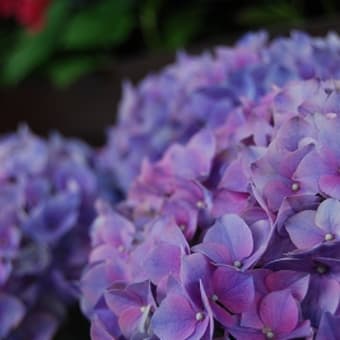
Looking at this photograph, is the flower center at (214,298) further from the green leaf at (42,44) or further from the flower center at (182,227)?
the green leaf at (42,44)

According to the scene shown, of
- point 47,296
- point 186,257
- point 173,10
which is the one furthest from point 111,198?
point 173,10

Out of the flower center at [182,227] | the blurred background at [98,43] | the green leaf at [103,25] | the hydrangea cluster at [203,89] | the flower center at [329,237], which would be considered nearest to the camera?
the flower center at [329,237]

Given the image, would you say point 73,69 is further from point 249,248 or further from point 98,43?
point 249,248

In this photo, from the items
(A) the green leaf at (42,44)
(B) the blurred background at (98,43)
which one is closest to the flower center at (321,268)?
(B) the blurred background at (98,43)

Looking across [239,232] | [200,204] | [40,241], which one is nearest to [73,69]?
[40,241]

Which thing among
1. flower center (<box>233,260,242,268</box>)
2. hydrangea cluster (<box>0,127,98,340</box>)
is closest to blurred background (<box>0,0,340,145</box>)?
hydrangea cluster (<box>0,127,98,340</box>)
